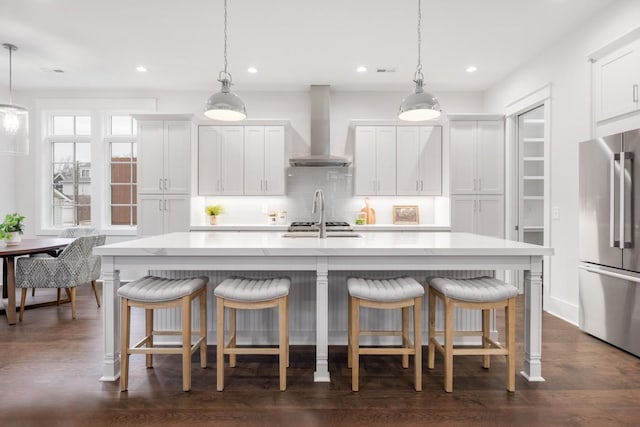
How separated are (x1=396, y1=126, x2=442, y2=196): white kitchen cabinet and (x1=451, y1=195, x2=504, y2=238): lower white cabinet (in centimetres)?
37

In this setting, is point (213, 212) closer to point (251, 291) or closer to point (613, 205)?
point (251, 291)

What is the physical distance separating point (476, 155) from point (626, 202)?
228cm

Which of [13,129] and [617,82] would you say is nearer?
[617,82]

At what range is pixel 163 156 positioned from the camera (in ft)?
16.3

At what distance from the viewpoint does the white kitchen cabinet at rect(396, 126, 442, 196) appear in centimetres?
515

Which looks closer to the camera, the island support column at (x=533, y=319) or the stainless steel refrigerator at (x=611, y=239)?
the island support column at (x=533, y=319)

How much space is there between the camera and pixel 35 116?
5512 mm

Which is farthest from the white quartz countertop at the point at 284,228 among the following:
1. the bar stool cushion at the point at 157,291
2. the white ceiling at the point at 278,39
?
the bar stool cushion at the point at 157,291

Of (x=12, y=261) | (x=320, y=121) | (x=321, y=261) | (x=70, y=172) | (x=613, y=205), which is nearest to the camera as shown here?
(x=321, y=261)

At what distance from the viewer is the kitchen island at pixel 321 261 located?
7.39 feet

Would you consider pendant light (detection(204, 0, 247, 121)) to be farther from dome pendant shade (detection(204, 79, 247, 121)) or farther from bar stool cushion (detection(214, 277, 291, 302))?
bar stool cushion (detection(214, 277, 291, 302))

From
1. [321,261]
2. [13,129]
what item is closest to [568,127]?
[321,261]

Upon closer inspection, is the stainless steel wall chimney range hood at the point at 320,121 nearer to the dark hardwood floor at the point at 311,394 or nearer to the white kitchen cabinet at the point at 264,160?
the white kitchen cabinet at the point at 264,160

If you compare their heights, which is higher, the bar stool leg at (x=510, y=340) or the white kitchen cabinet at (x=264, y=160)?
the white kitchen cabinet at (x=264, y=160)
